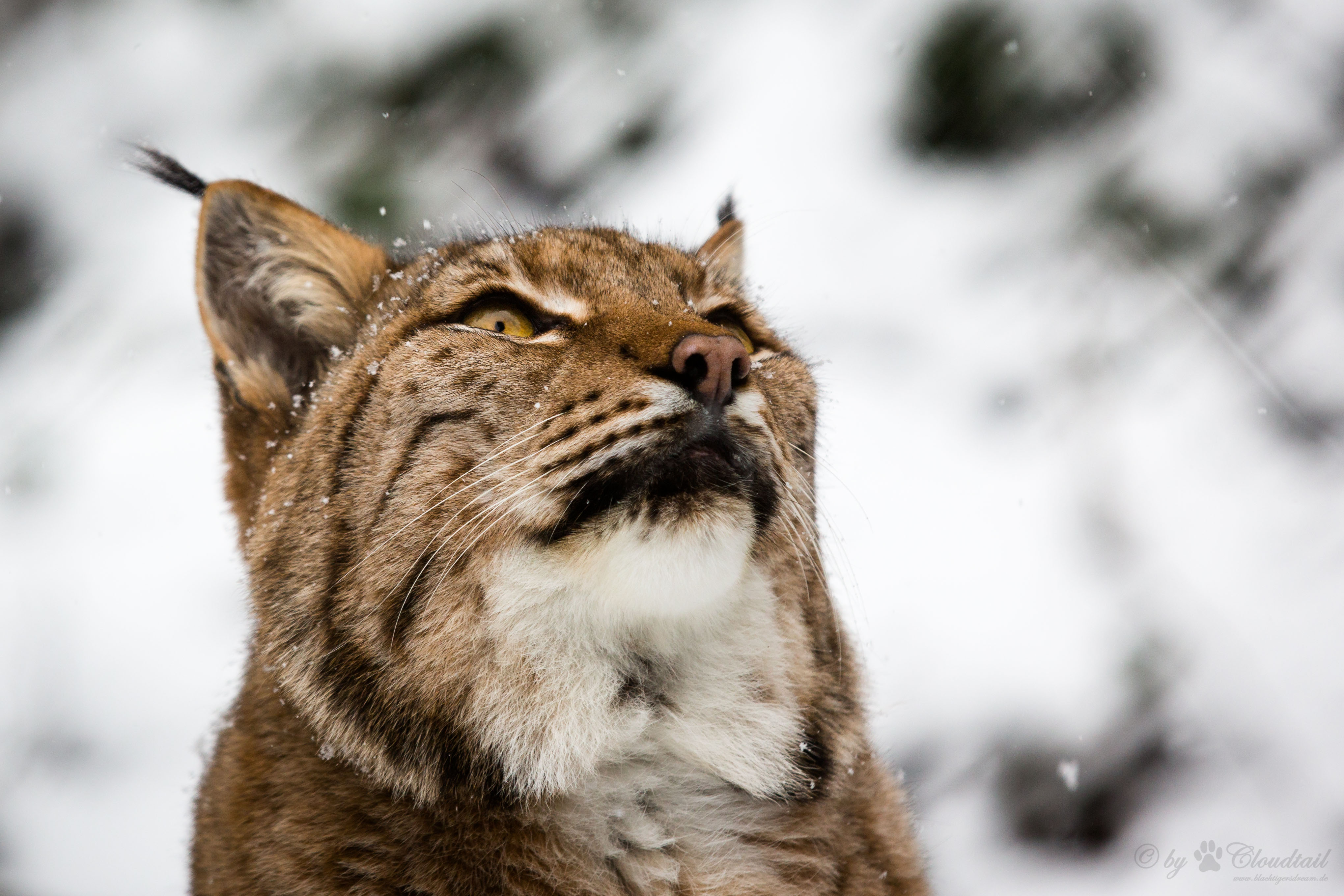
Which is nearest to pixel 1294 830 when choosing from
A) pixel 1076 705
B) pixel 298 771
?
pixel 1076 705

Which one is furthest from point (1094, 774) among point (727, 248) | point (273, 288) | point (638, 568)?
point (273, 288)

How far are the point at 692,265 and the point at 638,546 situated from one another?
4.02 feet

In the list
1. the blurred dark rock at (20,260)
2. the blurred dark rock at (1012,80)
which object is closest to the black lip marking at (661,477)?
the blurred dark rock at (20,260)

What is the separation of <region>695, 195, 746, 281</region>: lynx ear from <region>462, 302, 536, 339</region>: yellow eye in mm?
918

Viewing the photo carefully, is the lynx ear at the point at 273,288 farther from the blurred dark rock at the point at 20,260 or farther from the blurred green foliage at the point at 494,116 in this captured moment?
the blurred dark rock at the point at 20,260

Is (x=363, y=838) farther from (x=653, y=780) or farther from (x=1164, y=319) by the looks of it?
(x=1164, y=319)

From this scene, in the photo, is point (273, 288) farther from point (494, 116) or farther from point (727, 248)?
point (494, 116)

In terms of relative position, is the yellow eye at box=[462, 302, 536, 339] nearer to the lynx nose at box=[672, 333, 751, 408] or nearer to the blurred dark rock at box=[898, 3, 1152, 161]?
the lynx nose at box=[672, 333, 751, 408]

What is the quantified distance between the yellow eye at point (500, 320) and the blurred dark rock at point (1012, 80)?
3.81 metres

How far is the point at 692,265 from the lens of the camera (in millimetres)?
3143

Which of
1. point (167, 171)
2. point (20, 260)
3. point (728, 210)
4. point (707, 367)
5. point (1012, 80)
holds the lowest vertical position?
point (707, 367)

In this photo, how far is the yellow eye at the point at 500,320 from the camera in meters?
2.66

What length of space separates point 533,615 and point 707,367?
2.21ft

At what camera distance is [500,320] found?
8.77 ft
